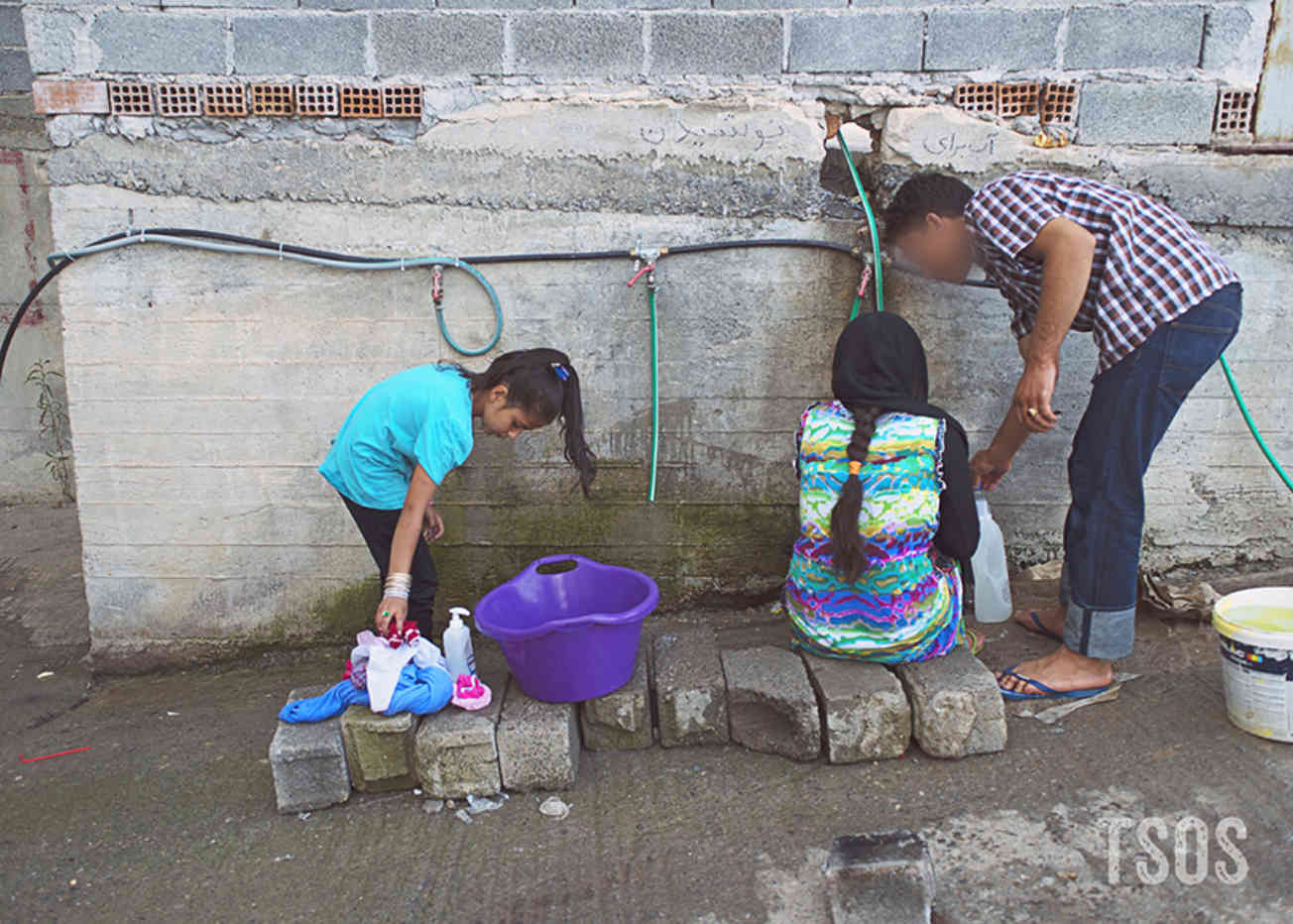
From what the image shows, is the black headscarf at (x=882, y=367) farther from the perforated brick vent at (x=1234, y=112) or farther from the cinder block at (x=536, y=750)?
the perforated brick vent at (x=1234, y=112)

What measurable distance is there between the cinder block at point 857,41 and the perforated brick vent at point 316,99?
5.29 ft

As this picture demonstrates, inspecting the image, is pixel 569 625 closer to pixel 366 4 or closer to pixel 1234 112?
pixel 366 4

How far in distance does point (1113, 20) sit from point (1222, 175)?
68 cm

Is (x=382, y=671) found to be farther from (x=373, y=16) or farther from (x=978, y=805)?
(x=373, y=16)

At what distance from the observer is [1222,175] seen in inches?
135

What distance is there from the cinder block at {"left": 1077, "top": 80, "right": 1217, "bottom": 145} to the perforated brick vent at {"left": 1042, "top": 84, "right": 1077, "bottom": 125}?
30 millimetres

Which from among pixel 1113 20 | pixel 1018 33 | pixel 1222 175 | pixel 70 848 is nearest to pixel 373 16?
pixel 1018 33

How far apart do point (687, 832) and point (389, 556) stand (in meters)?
1.30

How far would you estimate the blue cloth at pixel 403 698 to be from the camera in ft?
8.93

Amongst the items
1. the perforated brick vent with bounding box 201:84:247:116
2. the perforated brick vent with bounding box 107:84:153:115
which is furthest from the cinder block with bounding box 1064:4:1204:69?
the perforated brick vent with bounding box 107:84:153:115

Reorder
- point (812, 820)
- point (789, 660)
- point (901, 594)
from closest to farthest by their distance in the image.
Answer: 1. point (812, 820)
2. point (901, 594)
3. point (789, 660)

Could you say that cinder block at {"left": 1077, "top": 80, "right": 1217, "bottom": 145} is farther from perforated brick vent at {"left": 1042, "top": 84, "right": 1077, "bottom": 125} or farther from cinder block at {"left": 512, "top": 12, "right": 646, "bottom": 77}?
cinder block at {"left": 512, "top": 12, "right": 646, "bottom": 77}

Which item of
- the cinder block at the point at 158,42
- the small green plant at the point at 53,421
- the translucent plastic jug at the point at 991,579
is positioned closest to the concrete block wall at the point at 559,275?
the cinder block at the point at 158,42

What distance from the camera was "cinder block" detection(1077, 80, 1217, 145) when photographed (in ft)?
11.0
